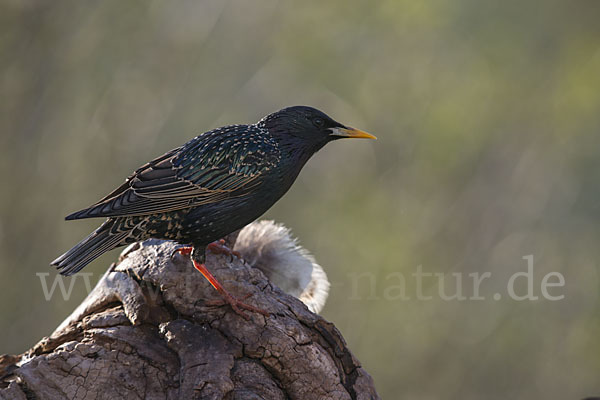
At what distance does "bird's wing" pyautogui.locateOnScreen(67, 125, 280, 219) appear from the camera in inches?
164

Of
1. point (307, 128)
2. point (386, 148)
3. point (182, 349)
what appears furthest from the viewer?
point (386, 148)

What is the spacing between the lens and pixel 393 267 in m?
11.0

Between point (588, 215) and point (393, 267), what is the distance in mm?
2994

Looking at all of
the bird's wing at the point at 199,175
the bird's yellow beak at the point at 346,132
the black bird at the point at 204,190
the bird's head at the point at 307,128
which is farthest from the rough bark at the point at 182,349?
the bird's yellow beak at the point at 346,132

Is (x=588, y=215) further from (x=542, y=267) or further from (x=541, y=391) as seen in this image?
(x=541, y=391)

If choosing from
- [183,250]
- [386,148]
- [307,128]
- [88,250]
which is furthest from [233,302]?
→ [386,148]

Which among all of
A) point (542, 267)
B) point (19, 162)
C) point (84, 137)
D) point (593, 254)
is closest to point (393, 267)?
point (542, 267)

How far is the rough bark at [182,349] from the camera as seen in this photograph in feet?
12.4

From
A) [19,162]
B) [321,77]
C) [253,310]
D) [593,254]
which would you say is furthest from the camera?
[321,77]

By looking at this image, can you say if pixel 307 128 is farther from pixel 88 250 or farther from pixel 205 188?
pixel 88 250

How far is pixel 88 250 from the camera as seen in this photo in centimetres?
411

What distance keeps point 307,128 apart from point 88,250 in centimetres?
157

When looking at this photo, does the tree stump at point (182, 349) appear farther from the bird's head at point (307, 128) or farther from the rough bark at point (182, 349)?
the bird's head at point (307, 128)

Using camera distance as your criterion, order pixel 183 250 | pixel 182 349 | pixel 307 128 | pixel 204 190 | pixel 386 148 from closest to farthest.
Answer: pixel 182 349
pixel 204 190
pixel 183 250
pixel 307 128
pixel 386 148
